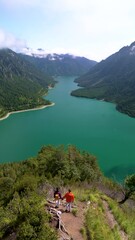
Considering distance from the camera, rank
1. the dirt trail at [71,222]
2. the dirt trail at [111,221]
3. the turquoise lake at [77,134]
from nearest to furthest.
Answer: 1. the dirt trail at [71,222]
2. the dirt trail at [111,221]
3. the turquoise lake at [77,134]

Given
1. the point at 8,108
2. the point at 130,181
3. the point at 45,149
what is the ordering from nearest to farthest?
the point at 130,181, the point at 45,149, the point at 8,108

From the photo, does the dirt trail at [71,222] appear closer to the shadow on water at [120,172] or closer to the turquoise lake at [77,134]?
the shadow on water at [120,172]

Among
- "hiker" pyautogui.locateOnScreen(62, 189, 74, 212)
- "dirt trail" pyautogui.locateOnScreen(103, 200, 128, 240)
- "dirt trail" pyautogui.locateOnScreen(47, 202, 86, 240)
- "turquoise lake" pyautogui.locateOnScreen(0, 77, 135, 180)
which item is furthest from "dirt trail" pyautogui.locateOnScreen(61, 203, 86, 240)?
"turquoise lake" pyautogui.locateOnScreen(0, 77, 135, 180)


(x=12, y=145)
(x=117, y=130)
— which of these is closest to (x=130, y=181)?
(x=12, y=145)

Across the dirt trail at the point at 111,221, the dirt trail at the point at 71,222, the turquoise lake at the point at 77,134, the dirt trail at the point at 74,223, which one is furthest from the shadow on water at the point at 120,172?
the dirt trail at the point at 74,223

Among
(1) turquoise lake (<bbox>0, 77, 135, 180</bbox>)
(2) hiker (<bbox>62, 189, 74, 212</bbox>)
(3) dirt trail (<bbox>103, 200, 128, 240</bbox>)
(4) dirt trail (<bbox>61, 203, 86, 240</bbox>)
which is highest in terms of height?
(2) hiker (<bbox>62, 189, 74, 212</bbox>)

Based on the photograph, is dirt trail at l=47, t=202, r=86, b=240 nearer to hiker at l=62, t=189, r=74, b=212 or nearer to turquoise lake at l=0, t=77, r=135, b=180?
hiker at l=62, t=189, r=74, b=212

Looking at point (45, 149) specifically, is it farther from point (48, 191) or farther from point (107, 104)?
point (107, 104)

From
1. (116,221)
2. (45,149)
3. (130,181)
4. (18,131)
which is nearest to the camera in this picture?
(116,221)
